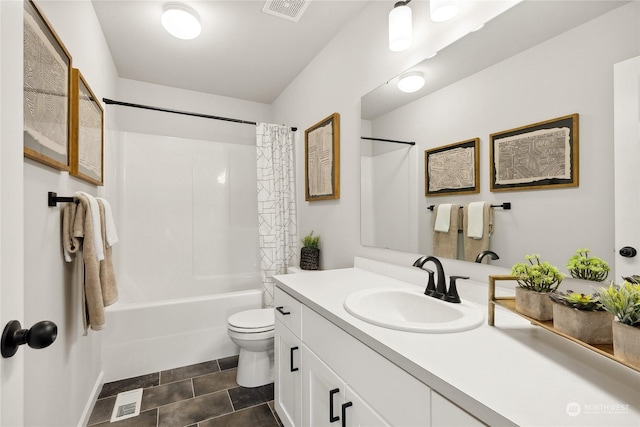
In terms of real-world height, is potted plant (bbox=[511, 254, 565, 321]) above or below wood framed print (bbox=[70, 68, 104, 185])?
below

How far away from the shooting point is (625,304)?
0.56 metres

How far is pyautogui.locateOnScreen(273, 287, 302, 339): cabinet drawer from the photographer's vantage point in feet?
4.44

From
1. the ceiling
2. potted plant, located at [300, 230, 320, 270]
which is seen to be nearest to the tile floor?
potted plant, located at [300, 230, 320, 270]

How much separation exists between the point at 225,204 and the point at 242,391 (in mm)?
1777

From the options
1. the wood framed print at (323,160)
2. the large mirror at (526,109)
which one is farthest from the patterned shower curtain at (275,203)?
A: the large mirror at (526,109)

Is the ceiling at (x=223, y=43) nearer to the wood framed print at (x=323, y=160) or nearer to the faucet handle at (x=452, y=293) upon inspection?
the wood framed print at (x=323, y=160)

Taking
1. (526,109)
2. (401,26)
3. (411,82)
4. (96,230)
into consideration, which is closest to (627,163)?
(526,109)

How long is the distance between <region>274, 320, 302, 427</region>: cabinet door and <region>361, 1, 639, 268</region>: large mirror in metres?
0.74

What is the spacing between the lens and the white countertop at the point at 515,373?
513 millimetres

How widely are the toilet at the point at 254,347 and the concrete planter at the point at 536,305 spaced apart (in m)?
1.52
